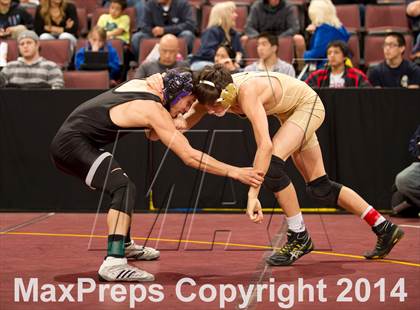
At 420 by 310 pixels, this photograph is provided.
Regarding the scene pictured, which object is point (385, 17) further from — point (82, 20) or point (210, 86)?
Answer: point (210, 86)

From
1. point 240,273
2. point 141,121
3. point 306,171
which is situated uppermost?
point 141,121

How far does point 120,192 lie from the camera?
18.0ft

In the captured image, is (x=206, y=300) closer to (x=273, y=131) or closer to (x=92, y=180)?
(x=92, y=180)

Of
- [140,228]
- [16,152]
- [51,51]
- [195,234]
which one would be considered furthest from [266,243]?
[51,51]

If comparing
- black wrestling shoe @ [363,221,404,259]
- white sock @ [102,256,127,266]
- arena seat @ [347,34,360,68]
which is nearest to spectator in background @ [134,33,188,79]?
arena seat @ [347,34,360,68]

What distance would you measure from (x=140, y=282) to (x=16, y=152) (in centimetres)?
410

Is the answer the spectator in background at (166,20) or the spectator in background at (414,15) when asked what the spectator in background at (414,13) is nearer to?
the spectator in background at (414,15)

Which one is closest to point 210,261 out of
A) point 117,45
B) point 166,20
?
point 117,45

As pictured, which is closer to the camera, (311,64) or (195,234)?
(195,234)

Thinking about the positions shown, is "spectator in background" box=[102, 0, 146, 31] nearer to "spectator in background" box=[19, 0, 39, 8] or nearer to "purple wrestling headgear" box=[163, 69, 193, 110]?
"spectator in background" box=[19, 0, 39, 8]

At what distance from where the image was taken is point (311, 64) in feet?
33.4

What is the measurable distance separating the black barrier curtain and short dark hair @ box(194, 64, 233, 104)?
3.36 meters

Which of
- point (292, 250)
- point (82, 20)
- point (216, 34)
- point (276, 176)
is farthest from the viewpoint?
point (82, 20)

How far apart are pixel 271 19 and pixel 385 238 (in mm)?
5293
